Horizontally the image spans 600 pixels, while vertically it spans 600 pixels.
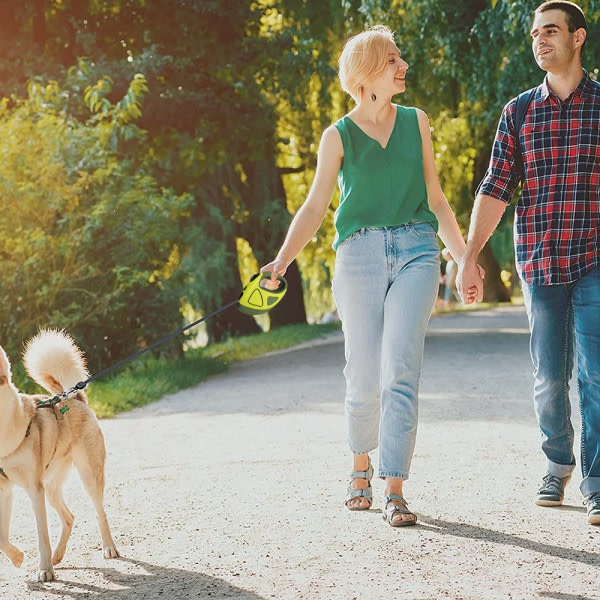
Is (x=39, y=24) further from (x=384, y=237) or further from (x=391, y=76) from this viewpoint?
(x=384, y=237)

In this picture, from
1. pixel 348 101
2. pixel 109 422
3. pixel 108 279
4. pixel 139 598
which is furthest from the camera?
pixel 348 101

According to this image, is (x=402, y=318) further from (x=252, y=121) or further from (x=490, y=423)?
(x=252, y=121)

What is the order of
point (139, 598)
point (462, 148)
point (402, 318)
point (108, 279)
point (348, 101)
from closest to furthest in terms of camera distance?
point (139, 598) → point (402, 318) → point (108, 279) → point (348, 101) → point (462, 148)

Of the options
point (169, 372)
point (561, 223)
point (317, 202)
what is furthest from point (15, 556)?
point (169, 372)

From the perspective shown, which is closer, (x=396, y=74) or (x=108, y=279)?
(x=396, y=74)

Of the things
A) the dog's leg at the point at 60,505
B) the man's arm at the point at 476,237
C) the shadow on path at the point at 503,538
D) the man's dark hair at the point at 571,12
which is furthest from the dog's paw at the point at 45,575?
the man's dark hair at the point at 571,12

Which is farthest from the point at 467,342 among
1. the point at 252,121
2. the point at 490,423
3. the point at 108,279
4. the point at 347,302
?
the point at 347,302

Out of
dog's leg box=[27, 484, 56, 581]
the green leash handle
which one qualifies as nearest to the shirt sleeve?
the green leash handle

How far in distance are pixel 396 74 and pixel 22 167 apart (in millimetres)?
8695

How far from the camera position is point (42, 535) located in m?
4.76

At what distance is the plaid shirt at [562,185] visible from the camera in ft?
17.6

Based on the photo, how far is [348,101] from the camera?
25000mm

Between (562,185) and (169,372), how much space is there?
910 centimetres

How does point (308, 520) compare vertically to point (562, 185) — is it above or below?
below
